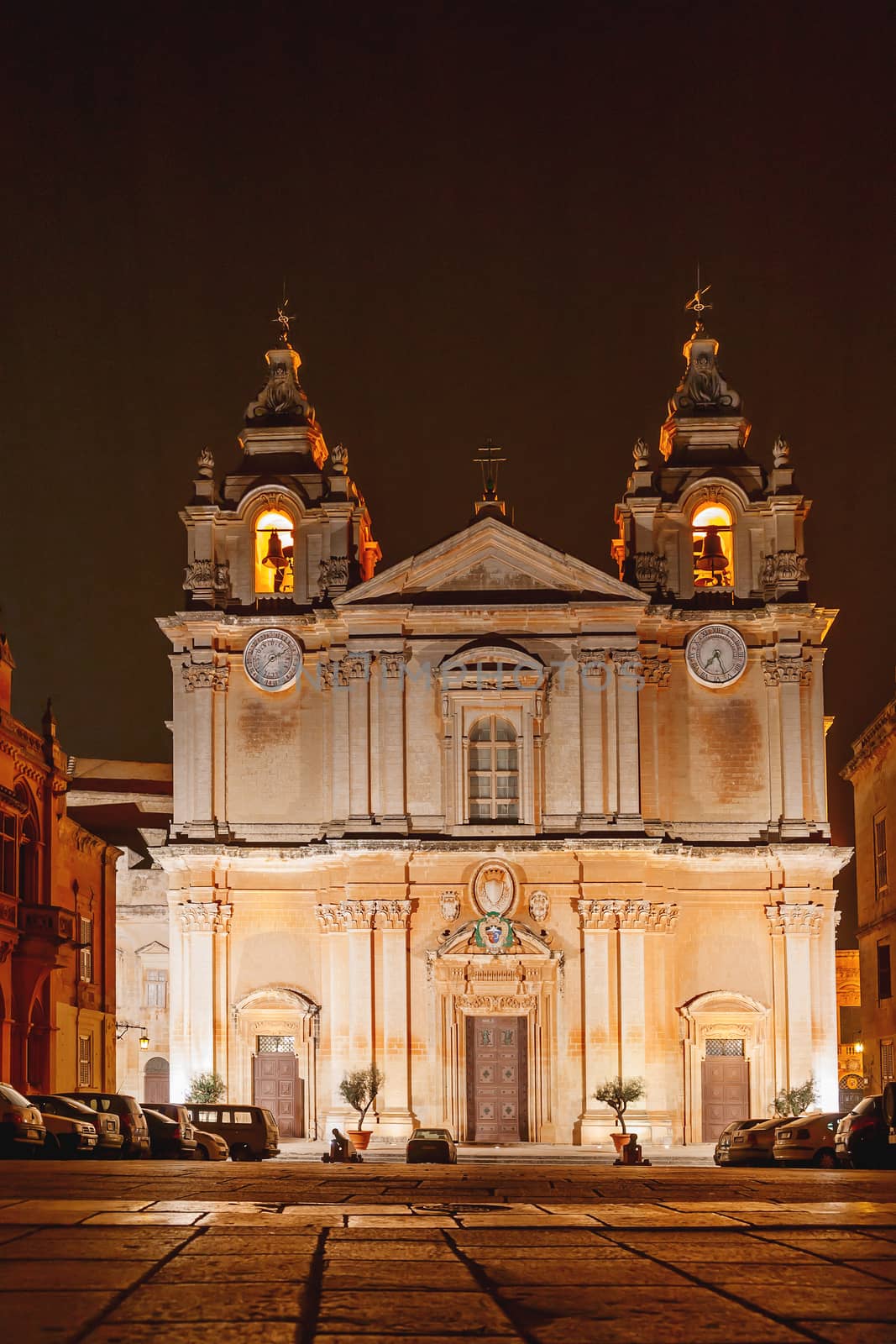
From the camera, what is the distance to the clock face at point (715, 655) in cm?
4506

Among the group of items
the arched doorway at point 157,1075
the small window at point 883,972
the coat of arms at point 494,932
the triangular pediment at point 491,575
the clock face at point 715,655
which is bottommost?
the arched doorway at point 157,1075

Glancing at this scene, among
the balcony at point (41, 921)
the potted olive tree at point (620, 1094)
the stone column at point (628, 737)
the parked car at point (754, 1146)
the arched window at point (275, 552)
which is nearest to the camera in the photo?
the parked car at point (754, 1146)

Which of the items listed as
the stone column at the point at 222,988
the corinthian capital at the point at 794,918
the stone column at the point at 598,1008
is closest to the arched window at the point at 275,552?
the stone column at the point at 222,988

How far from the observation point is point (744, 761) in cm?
4500

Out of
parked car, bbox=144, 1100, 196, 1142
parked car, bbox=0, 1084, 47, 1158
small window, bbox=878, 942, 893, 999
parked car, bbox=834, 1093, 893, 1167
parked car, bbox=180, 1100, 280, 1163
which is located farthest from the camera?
small window, bbox=878, 942, 893, 999

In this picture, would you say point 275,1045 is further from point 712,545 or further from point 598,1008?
point 712,545

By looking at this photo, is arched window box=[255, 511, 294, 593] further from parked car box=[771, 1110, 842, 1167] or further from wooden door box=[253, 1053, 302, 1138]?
parked car box=[771, 1110, 842, 1167]

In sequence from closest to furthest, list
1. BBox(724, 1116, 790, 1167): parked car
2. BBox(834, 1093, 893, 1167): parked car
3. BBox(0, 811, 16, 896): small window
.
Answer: BBox(834, 1093, 893, 1167): parked car < BBox(724, 1116, 790, 1167): parked car < BBox(0, 811, 16, 896): small window

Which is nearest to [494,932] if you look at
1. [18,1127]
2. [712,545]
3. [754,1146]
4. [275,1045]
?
[275,1045]

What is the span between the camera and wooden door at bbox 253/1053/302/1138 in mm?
43875

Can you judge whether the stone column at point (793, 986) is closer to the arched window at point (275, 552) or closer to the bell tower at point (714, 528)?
the bell tower at point (714, 528)

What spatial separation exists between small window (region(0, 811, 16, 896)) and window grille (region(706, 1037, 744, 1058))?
54.7ft

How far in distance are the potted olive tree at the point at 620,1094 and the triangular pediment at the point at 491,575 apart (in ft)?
36.5

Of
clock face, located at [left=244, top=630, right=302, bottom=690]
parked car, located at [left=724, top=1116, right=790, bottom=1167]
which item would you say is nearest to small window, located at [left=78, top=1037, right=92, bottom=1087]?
clock face, located at [left=244, top=630, right=302, bottom=690]
